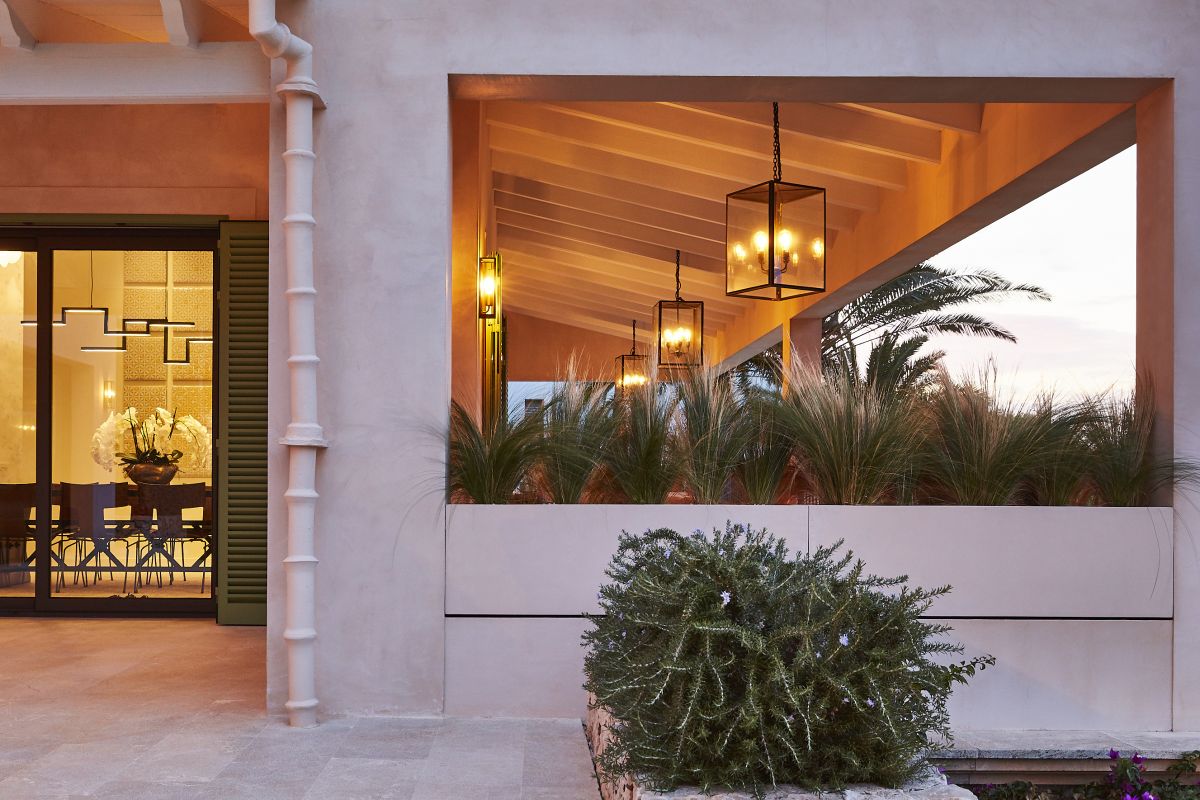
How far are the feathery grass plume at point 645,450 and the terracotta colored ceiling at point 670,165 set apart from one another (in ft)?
8.44

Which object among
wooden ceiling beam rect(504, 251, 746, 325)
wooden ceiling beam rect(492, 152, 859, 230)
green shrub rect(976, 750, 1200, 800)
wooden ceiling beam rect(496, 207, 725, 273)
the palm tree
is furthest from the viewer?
the palm tree

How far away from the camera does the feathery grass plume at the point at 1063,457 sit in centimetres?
396

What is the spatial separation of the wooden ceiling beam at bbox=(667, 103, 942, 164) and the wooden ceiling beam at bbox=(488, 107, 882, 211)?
722mm

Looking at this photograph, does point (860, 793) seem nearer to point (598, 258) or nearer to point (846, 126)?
point (846, 126)

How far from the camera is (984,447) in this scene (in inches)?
155

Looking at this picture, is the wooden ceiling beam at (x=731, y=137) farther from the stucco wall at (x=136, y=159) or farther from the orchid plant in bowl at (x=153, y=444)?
the orchid plant in bowl at (x=153, y=444)

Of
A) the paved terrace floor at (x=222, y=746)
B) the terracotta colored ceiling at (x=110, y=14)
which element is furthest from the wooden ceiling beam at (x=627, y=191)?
the paved terrace floor at (x=222, y=746)

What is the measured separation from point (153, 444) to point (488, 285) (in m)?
2.11

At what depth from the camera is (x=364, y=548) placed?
12.8ft

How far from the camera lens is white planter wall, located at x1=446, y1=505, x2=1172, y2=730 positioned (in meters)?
3.88

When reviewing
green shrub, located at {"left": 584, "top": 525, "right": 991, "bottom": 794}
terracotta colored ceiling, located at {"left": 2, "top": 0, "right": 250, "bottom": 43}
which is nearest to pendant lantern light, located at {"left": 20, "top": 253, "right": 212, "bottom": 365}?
terracotta colored ceiling, located at {"left": 2, "top": 0, "right": 250, "bottom": 43}

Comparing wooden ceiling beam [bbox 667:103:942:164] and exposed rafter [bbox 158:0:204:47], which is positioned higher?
wooden ceiling beam [bbox 667:103:942:164]

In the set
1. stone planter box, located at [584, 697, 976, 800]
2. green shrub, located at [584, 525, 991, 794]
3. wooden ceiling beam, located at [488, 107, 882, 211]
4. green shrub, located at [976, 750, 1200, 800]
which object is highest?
wooden ceiling beam, located at [488, 107, 882, 211]

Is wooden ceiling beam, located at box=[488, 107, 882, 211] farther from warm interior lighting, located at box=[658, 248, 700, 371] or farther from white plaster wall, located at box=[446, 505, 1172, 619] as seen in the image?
white plaster wall, located at box=[446, 505, 1172, 619]
